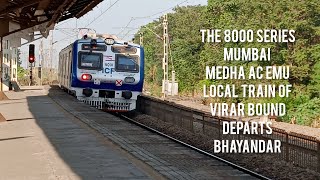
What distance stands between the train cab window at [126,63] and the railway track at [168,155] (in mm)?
5559

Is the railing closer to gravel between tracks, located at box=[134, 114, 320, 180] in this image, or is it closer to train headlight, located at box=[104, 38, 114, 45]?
gravel between tracks, located at box=[134, 114, 320, 180]

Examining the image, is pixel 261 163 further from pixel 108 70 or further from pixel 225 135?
pixel 108 70

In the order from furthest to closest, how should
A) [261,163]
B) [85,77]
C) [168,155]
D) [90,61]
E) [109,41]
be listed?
1. [109,41]
2. [90,61]
3. [85,77]
4. [261,163]
5. [168,155]

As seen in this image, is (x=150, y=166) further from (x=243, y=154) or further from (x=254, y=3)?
(x=254, y=3)

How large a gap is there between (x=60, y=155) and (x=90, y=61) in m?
11.9

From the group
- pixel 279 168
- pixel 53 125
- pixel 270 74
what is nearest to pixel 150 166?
pixel 279 168

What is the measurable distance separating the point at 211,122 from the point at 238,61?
27.9 m

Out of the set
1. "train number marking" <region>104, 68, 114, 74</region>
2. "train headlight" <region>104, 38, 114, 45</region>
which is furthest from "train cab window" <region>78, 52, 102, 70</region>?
"train headlight" <region>104, 38, 114, 45</region>

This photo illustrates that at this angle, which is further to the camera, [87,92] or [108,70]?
[87,92]

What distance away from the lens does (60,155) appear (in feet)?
33.5

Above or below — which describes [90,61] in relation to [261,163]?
above

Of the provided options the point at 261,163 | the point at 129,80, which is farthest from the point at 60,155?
the point at 129,80

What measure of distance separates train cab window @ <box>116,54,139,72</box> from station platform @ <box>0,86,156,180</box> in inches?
249

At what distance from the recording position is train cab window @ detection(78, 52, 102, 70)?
21.7 meters
